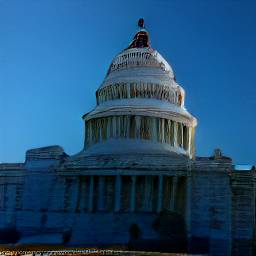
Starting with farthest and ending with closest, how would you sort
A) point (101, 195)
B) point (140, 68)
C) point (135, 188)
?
point (140, 68)
point (101, 195)
point (135, 188)

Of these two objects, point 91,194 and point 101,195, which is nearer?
point 101,195

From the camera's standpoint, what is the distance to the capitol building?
42.2 meters

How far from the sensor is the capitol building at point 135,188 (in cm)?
4222

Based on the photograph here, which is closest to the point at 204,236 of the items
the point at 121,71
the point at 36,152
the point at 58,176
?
the point at 58,176

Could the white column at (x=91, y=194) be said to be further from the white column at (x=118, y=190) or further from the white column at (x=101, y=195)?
the white column at (x=118, y=190)

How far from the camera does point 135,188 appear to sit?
148 ft

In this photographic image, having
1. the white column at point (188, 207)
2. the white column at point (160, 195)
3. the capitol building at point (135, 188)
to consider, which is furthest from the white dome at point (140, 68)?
the white column at point (188, 207)

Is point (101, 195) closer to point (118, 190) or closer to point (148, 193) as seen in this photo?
point (118, 190)

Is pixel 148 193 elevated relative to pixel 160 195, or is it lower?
elevated

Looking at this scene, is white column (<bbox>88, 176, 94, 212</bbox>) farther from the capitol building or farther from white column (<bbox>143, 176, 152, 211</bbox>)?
white column (<bbox>143, 176, 152, 211</bbox>)

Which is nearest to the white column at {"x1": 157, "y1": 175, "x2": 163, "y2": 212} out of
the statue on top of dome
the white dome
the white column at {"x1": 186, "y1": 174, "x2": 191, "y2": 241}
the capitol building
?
the capitol building

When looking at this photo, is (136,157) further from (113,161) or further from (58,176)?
(58,176)

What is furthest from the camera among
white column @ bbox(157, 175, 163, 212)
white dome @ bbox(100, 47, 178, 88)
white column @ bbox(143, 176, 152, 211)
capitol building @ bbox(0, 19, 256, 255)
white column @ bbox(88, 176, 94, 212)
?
white dome @ bbox(100, 47, 178, 88)

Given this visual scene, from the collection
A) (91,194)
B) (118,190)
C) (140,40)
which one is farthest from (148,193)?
(140,40)
